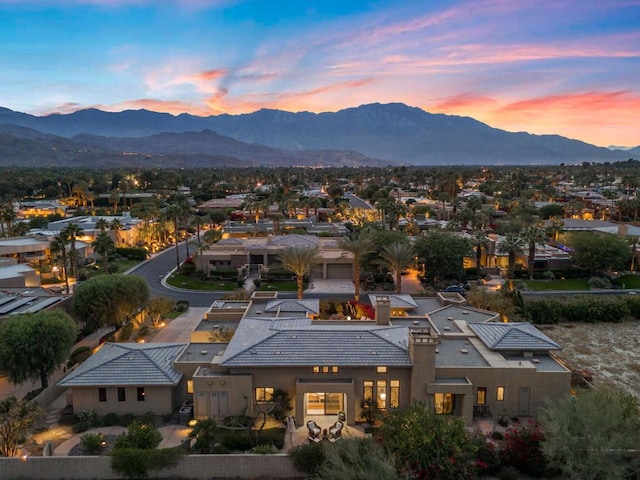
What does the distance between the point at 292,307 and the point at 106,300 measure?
15468mm

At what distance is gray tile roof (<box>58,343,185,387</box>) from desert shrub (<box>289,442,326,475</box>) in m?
9.00

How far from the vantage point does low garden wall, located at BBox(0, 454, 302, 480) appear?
22.2 metres

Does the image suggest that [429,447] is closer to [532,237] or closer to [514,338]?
[514,338]

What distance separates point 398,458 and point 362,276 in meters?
39.7

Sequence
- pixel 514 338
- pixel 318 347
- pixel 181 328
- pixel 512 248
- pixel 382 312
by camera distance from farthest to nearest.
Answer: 1. pixel 512 248
2. pixel 181 328
3. pixel 382 312
4. pixel 514 338
5. pixel 318 347

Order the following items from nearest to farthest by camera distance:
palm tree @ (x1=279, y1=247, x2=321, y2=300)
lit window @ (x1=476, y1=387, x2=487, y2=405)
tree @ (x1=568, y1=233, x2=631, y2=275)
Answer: lit window @ (x1=476, y1=387, x2=487, y2=405) < palm tree @ (x1=279, y1=247, x2=321, y2=300) < tree @ (x1=568, y1=233, x2=631, y2=275)

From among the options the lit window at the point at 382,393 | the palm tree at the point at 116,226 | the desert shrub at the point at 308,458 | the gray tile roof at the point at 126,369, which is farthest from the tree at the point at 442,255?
the palm tree at the point at 116,226

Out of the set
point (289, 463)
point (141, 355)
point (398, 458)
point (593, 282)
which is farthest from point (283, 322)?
point (593, 282)

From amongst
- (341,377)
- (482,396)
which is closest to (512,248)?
(482,396)

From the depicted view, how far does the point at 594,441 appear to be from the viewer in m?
19.8

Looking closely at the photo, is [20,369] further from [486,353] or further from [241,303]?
[486,353]

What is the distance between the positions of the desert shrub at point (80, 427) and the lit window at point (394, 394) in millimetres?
16937

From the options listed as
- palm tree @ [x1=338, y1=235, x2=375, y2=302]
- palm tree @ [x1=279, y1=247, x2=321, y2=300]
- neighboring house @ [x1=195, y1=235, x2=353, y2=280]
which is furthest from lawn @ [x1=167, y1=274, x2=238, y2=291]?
palm tree @ [x1=338, y1=235, x2=375, y2=302]

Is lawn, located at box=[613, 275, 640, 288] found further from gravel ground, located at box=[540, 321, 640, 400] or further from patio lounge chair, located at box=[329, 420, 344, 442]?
patio lounge chair, located at box=[329, 420, 344, 442]
